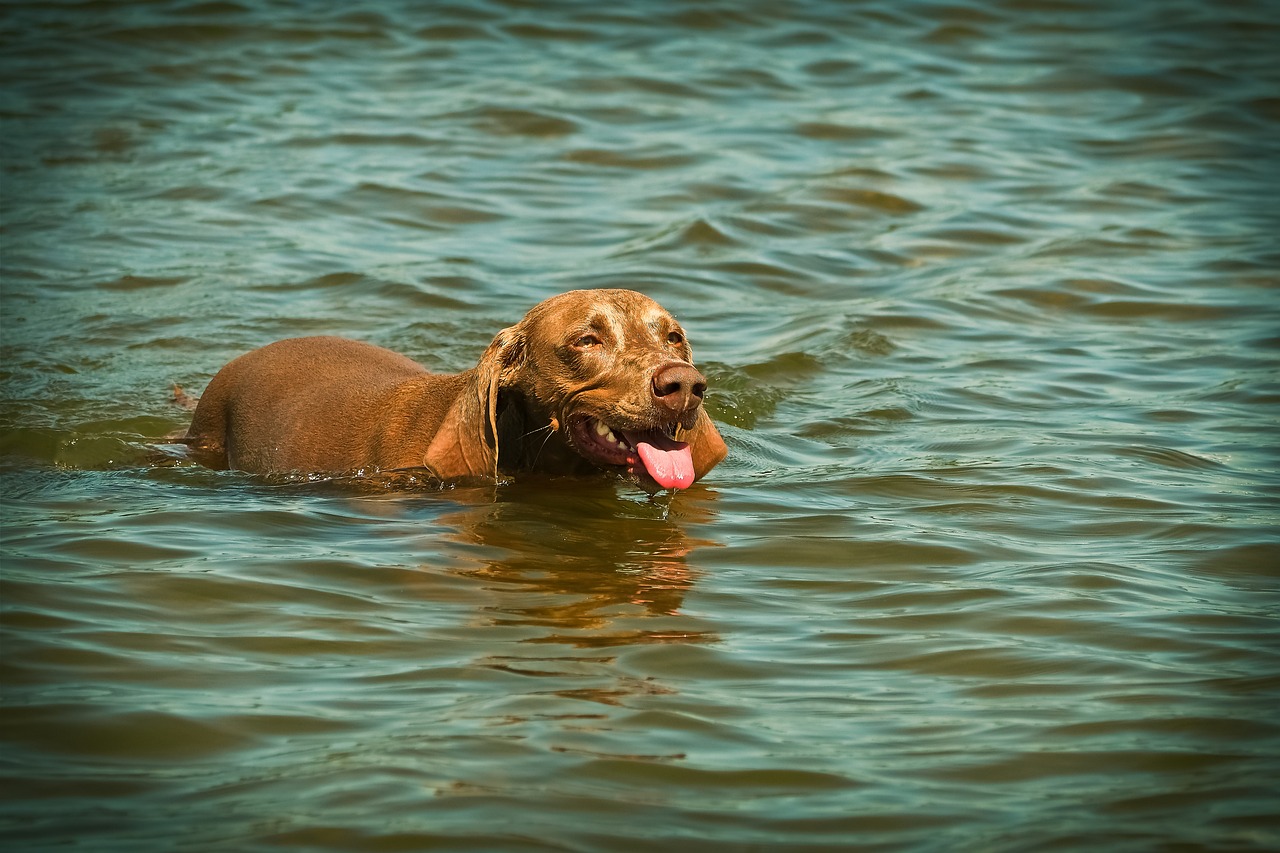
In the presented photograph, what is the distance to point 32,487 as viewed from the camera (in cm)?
776

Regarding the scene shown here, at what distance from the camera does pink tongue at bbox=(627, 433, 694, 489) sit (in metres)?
7.16

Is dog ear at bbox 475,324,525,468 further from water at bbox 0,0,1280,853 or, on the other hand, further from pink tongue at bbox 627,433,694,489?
pink tongue at bbox 627,433,694,489

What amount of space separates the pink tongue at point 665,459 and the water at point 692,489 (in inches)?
8.6

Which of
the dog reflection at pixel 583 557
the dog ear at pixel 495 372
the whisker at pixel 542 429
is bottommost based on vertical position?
the dog reflection at pixel 583 557

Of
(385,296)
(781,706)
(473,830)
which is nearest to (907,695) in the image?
(781,706)

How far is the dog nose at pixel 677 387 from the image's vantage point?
22.7 ft

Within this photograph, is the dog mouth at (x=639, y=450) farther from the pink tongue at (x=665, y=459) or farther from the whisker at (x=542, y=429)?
the whisker at (x=542, y=429)

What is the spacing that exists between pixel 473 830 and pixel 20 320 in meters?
8.42

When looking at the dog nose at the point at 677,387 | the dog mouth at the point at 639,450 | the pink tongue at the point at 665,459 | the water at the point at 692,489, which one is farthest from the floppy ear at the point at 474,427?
the dog nose at the point at 677,387

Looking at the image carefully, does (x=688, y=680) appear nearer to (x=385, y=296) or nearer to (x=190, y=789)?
(x=190, y=789)

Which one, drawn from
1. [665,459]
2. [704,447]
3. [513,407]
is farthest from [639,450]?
[513,407]

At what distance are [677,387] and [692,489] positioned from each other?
114cm

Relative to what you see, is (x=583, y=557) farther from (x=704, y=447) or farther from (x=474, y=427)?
(x=704, y=447)

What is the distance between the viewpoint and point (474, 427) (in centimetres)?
746
